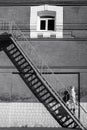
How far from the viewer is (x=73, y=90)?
15414mm

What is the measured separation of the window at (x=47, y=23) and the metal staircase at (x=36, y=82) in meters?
2.18

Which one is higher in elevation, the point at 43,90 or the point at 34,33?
the point at 34,33

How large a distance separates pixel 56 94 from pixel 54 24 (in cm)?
451

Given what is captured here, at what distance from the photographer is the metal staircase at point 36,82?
49.7 feet

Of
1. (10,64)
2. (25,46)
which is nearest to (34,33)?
(25,46)

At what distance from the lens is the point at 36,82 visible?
15.8 m

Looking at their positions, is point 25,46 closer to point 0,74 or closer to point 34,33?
point 34,33

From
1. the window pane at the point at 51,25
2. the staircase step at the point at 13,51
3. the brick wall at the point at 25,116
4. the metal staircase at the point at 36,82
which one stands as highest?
the window pane at the point at 51,25

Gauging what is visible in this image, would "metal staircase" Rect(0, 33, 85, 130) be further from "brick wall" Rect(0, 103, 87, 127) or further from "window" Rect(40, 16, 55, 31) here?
"window" Rect(40, 16, 55, 31)

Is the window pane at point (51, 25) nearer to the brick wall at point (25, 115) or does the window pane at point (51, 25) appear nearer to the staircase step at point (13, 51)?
the staircase step at point (13, 51)

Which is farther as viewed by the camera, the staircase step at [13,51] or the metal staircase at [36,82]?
the staircase step at [13,51]

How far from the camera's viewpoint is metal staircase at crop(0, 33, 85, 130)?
15156mm

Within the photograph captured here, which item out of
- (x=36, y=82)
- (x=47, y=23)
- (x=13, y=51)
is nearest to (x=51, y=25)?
(x=47, y=23)

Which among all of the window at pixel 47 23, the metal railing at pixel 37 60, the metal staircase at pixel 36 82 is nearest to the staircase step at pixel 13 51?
the metal staircase at pixel 36 82
